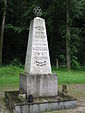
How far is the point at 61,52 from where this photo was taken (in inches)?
864

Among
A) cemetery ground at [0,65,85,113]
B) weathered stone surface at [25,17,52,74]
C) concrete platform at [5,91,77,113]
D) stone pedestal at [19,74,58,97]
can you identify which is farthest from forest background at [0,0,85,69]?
concrete platform at [5,91,77,113]

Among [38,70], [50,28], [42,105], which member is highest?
[50,28]

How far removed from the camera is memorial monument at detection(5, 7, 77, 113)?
194 inches

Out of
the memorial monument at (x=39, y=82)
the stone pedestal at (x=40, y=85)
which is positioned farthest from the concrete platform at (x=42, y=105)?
the stone pedestal at (x=40, y=85)

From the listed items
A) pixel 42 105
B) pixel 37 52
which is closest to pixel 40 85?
pixel 42 105

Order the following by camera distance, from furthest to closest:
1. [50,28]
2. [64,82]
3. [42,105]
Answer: [50,28]
[64,82]
[42,105]

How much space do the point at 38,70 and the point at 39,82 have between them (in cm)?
43

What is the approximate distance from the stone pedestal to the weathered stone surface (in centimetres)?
26

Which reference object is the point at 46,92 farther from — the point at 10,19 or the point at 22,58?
the point at 10,19

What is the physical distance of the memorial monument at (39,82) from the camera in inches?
194

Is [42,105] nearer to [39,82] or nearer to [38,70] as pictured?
[39,82]

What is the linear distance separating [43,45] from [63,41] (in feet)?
56.7

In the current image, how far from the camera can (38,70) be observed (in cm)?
571

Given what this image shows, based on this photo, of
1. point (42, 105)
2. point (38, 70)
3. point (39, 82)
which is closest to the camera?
point (42, 105)
